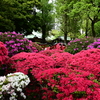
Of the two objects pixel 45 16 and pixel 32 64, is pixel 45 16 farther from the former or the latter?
pixel 32 64

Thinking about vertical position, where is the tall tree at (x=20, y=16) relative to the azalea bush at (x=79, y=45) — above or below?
above

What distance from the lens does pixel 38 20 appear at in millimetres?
34625

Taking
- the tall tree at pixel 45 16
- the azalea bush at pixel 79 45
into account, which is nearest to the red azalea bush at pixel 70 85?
the azalea bush at pixel 79 45

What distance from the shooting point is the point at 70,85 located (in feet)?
11.4

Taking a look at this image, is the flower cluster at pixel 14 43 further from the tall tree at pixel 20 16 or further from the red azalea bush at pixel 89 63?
the tall tree at pixel 20 16

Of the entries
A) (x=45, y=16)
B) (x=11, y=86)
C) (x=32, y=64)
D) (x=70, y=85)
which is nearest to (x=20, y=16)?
(x=45, y=16)

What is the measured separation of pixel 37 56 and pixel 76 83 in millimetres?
2376

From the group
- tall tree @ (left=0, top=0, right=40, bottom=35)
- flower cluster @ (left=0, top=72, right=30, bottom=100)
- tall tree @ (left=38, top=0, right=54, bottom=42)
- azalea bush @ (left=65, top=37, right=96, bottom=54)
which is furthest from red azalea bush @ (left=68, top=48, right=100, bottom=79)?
tall tree @ (left=38, top=0, right=54, bottom=42)

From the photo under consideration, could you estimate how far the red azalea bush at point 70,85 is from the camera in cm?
323

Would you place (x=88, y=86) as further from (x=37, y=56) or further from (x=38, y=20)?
(x=38, y=20)

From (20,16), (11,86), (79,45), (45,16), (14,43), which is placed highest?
(45,16)

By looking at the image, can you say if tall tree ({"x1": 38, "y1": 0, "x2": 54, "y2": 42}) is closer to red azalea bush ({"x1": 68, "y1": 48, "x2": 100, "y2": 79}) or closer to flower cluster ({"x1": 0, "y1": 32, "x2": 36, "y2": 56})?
flower cluster ({"x1": 0, "y1": 32, "x2": 36, "y2": 56})

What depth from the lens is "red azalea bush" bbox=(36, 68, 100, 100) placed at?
3232 millimetres

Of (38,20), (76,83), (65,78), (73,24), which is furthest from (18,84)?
(38,20)
